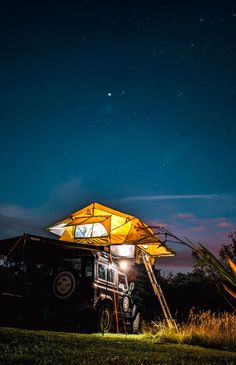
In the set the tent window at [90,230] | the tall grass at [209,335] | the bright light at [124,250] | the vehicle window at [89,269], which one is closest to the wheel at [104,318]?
the vehicle window at [89,269]

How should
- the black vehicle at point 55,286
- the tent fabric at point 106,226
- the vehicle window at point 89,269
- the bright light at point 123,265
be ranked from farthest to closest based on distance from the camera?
the bright light at point 123,265 < the tent fabric at point 106,226 < the vehicle window at point 89,269 < the black vehicle at point 55,286

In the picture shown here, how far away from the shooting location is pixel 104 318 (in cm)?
855

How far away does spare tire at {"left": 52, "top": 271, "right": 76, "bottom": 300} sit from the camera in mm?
8312

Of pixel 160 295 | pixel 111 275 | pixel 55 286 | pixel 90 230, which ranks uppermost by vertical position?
pixel 90 230

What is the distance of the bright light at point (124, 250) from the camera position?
432 inches

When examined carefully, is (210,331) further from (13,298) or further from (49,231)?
(49,231)

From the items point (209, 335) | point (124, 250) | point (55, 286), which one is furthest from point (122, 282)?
point (209, 335)

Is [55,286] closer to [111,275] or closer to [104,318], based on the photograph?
[104,318]

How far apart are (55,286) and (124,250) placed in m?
3.18

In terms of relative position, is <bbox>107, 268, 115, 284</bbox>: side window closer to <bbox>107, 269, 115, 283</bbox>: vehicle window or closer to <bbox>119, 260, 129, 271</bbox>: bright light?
<bbox>107, 269, 115, 283</bbox>: vehicle window

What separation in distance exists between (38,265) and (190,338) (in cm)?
406

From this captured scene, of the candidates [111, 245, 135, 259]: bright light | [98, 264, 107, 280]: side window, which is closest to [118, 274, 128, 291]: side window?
[111, 245, 135, 259]: bright light

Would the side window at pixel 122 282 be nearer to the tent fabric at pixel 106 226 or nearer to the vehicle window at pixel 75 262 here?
the tent fabric at pixel 106 226

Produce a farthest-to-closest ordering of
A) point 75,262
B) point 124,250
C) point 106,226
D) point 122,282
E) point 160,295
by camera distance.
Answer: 1. point 124,250
2. point 122,282
3. point 106,226
4. point 160,295
5. point 75,262
